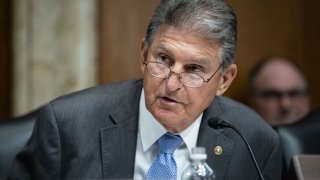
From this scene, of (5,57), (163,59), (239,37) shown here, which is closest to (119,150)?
(163,59)

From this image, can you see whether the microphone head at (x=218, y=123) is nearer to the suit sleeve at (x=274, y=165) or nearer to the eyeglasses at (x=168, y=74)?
the eyeglasses at (x=168, y=74)

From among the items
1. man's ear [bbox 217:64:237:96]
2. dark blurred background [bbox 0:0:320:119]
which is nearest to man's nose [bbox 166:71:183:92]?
man's ear [bbox 217:64:237:96]

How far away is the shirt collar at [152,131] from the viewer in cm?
242

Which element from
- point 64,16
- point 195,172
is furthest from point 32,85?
point 195,172

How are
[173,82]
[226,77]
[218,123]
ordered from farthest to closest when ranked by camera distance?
[226,77], [173,82], [218,123]

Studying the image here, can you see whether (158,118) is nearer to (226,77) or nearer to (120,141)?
(120,141)

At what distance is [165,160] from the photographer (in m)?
2.33

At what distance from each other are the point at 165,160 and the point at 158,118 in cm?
15

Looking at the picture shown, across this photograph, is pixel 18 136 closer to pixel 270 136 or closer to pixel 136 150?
pixel 136 150

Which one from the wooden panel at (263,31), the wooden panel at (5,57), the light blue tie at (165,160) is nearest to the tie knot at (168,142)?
the light blue tie at (165,160)

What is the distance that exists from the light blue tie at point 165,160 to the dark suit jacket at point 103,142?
111mm

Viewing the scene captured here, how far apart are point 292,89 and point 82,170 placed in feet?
6.20

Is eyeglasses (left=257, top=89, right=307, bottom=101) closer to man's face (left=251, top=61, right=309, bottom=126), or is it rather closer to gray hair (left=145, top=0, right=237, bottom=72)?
man's face (left=251, top=61, right=309, bottom=126)

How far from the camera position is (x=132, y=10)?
13.0 ft
